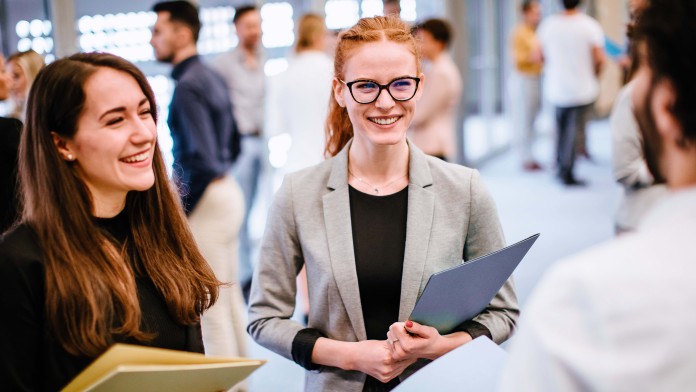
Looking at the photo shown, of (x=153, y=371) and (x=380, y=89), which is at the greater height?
(x=380, y=89)

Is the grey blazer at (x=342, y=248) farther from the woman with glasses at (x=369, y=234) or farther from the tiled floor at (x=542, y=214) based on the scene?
the tiled floor at (x=542, y=214)

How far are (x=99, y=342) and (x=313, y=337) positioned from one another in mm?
515

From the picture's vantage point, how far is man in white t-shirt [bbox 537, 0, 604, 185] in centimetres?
777

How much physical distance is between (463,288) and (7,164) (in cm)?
153

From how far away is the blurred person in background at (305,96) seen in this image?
4.59m

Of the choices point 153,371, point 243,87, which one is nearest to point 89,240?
point 153,371

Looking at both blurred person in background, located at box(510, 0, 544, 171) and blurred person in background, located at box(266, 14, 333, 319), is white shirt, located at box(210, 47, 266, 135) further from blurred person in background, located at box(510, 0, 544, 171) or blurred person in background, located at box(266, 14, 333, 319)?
blurred person in background, located at box(510, 0, 544, 171)

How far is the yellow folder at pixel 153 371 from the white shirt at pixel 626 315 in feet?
2.26

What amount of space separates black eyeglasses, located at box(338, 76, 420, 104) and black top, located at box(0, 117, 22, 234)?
3.76 ft

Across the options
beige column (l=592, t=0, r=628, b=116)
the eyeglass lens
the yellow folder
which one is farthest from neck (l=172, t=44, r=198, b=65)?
beige column (l=592, t=0, r=628, b=116)

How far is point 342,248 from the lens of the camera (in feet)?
5.88

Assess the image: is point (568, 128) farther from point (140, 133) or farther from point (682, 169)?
point (682, 169)

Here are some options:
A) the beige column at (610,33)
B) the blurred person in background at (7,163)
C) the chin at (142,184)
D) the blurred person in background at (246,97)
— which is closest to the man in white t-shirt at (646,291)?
the chin at (142,184)

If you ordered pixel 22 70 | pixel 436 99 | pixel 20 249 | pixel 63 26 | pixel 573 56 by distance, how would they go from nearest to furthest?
pixel 20 249, pixel 22 70, pixel 63 26, pixel 436 99, pixel 573 56
